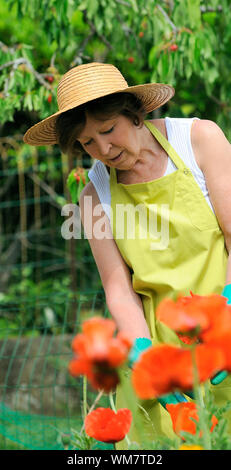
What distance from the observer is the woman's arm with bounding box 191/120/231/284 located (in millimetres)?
1480

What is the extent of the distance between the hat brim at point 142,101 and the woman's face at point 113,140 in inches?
3.4

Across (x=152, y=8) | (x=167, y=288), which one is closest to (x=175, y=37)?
(x=152, y=8)

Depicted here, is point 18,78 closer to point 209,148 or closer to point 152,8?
point 152,8

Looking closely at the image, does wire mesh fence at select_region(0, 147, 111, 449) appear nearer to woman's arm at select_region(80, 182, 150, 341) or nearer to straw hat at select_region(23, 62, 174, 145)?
woman's arm at select_region(80, 182, 150, 341)

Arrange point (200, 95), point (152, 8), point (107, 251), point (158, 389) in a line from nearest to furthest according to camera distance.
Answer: point (158, 389)
point (107, 251)
point (152, 8)
point (200, 95)

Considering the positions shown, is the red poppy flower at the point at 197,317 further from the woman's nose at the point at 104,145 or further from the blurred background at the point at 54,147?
the blurred background at the point at 54,147

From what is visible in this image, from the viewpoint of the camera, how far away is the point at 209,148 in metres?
1.50

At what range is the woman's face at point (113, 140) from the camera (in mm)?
1426

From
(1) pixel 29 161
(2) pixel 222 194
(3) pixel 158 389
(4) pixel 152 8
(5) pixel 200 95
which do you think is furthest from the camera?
(1) pixel 29 161

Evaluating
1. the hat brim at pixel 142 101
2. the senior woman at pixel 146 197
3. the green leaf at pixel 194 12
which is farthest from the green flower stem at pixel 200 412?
the green leaf at pixel 194 12

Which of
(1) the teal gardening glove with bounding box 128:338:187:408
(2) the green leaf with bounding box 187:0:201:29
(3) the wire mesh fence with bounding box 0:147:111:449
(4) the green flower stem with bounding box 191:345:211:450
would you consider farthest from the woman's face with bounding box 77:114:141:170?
(3) the wire mesh fence with bounding box 0:147:111:449

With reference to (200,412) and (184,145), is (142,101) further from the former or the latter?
(200,412)
